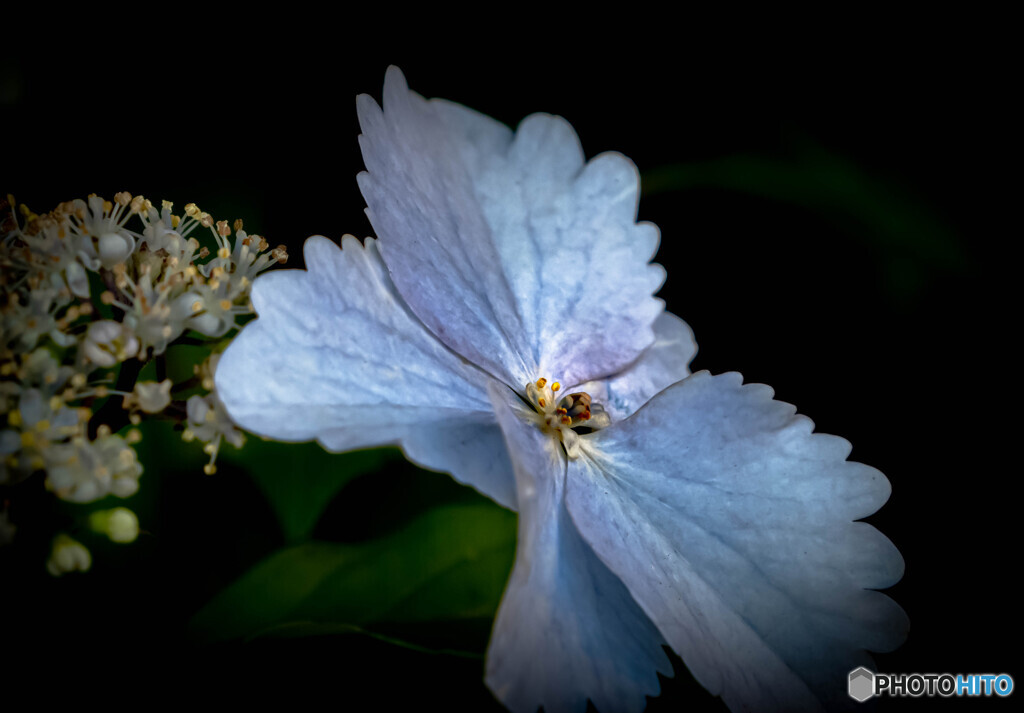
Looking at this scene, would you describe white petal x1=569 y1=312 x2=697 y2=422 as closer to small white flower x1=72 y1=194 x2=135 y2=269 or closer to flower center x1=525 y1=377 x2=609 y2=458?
flower center x1=525 y1=377 x2=609 y2=458

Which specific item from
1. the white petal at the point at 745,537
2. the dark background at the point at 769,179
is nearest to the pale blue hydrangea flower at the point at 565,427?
the white petal at the point at 745,537

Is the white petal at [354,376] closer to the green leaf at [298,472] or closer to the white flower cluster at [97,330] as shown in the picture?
the white flower cluster at [97,330]

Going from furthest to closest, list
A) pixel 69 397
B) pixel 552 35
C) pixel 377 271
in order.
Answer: pixel 552 35, pixel 377 271, pixel 69 397

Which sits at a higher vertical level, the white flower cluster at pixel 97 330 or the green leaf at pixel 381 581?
the white flower cluster at pixel 97 330

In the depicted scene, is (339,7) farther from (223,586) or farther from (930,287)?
(930,287)

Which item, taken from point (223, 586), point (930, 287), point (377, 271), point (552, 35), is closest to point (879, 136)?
point (930, 287)

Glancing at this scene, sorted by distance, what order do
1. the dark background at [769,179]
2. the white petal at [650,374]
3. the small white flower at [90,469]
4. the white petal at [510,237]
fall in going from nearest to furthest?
1. the small white flower at [90,469]
2. the white petal at [510,237]
3. the white petal at [650,374]
4. the dark background at [769,179]
